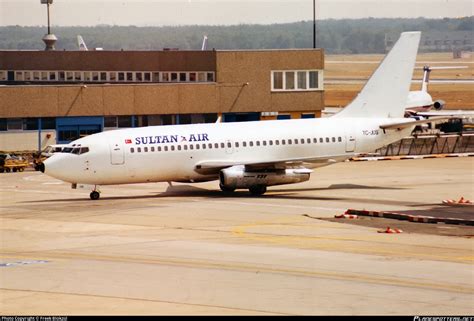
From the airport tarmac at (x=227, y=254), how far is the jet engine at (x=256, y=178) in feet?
2.68

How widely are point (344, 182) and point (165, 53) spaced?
104ft

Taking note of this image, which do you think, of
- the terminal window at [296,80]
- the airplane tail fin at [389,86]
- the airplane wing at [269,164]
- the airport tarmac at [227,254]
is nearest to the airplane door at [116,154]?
the airport tarmac at [227,254]

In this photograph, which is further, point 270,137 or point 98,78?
point 98,78

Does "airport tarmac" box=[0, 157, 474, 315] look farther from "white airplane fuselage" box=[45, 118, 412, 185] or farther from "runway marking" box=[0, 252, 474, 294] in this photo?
"white airplane fuselage" box=[45, 118, 412, 185]

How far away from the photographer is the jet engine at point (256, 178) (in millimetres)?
51656

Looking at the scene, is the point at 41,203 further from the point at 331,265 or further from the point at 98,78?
the point at 98,78

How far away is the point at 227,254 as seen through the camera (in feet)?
109

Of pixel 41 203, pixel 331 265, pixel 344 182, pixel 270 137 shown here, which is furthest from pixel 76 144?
pixel 331 265

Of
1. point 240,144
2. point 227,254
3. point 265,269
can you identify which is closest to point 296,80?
point 240,144

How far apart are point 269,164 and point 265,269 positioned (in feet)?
71.4

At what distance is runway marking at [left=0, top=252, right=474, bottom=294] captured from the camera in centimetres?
2717

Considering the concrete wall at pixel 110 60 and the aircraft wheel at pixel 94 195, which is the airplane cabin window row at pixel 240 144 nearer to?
the aircraft wheel at pixel 94 195

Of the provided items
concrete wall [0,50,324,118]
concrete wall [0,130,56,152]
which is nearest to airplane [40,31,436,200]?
concrete wall [0,50,324,118]

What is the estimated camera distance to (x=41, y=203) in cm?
5056
